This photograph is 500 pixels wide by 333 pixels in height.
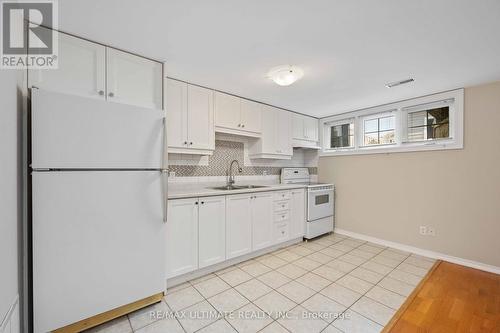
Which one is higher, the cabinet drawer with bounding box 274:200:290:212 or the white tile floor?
the cabinet drawer with bounding box 274:200:290:212

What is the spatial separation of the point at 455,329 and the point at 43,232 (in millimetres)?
2940

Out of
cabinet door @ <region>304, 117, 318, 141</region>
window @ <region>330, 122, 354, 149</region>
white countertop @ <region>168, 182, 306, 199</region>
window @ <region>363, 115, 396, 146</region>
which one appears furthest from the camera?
cabinet door @ <region>304, 117, 318, 141</region>

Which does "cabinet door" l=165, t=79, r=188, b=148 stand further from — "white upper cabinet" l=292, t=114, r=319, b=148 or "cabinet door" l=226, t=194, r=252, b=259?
"white upper cabinet" l=292, t=114, r=319, b=148

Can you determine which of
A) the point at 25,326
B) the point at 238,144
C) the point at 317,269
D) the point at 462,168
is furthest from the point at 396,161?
the point at 25,326

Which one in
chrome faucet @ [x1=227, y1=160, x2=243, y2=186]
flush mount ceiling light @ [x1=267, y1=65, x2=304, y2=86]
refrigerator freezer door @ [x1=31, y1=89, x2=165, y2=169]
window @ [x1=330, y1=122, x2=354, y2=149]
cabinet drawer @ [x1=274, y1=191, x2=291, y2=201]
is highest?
flush mount ceiling light @ [x1=267, y1=65, x2=304, y2=86]

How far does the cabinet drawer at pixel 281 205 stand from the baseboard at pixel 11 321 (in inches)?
97.8

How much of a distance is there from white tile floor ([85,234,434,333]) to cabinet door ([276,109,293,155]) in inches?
64.0

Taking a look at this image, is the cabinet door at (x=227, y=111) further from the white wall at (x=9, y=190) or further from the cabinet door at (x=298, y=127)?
the white wall at (x=9, y=190)

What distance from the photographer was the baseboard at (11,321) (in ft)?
3.18

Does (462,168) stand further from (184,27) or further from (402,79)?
(184,27)

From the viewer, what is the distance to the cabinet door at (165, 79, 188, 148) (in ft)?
7.84

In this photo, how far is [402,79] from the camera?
2.45 meters

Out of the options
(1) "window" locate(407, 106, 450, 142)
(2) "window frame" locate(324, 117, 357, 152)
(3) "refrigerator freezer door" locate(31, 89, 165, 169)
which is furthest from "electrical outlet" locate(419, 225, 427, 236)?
(3) "refrigerator freezer door" locate(31, 89, 165, 169)

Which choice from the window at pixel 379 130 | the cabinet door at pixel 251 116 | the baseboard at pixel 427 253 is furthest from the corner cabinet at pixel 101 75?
the baseboard at pixel 427 253
